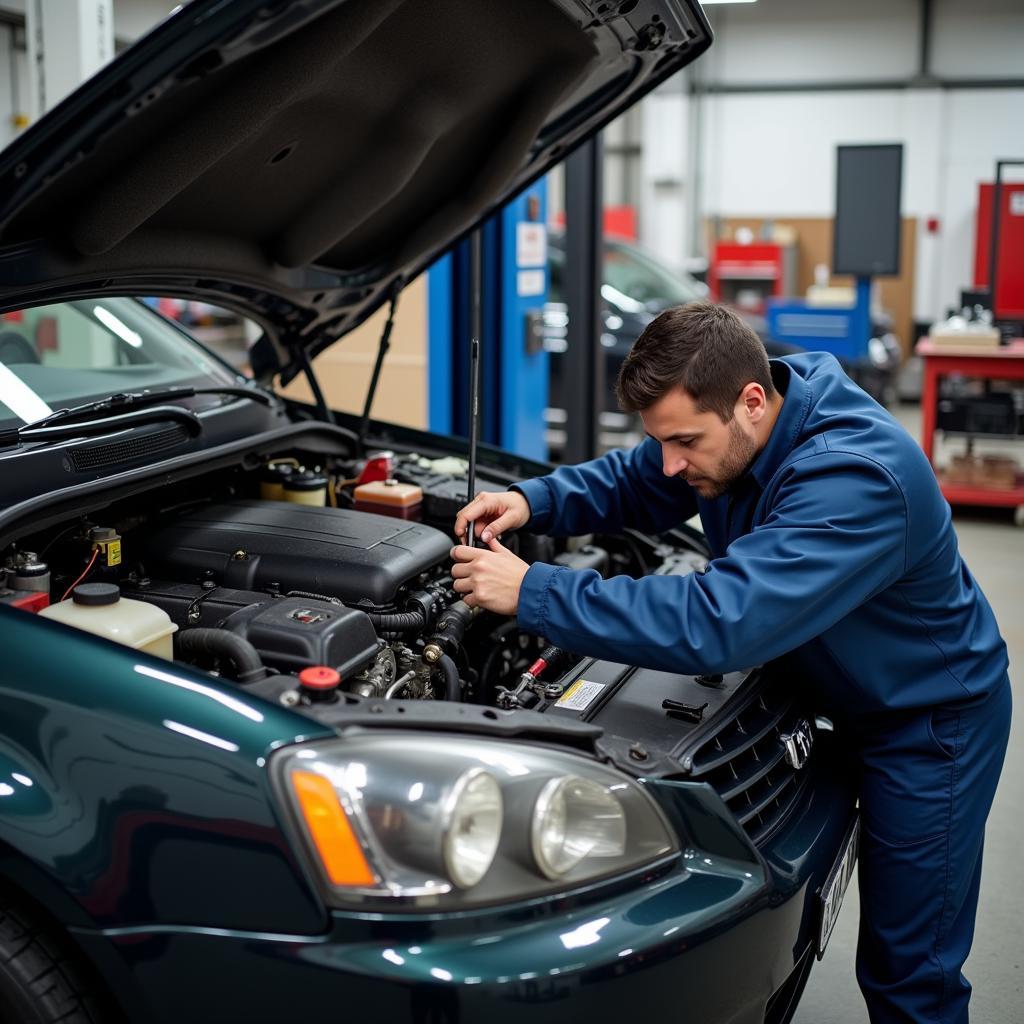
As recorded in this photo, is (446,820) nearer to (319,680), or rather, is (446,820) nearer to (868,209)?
(319,680)

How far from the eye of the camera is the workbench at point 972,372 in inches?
243

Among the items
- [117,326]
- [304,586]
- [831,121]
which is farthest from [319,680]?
[831,121]

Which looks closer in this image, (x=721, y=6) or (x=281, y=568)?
(x=281, y=568)

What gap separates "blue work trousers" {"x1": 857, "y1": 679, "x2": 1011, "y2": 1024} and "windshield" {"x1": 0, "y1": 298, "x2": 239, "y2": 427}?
1.54 metres

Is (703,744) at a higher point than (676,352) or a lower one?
lower

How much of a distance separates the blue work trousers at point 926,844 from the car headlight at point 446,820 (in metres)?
0.61

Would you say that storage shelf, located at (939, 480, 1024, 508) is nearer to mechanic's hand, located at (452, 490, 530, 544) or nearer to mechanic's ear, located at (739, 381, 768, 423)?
mechanic's hand, located at (452, 490, 530, 544)

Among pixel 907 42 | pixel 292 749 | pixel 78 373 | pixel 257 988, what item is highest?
pixel 907 42

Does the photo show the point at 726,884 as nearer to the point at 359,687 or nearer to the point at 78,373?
the point at 359,687

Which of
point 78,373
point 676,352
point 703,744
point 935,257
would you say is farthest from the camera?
point 935,257

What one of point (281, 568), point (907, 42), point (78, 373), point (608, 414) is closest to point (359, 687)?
point (281, 568)

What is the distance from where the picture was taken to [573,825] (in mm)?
1392

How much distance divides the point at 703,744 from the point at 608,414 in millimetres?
6151

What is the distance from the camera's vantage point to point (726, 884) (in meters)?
1.43
